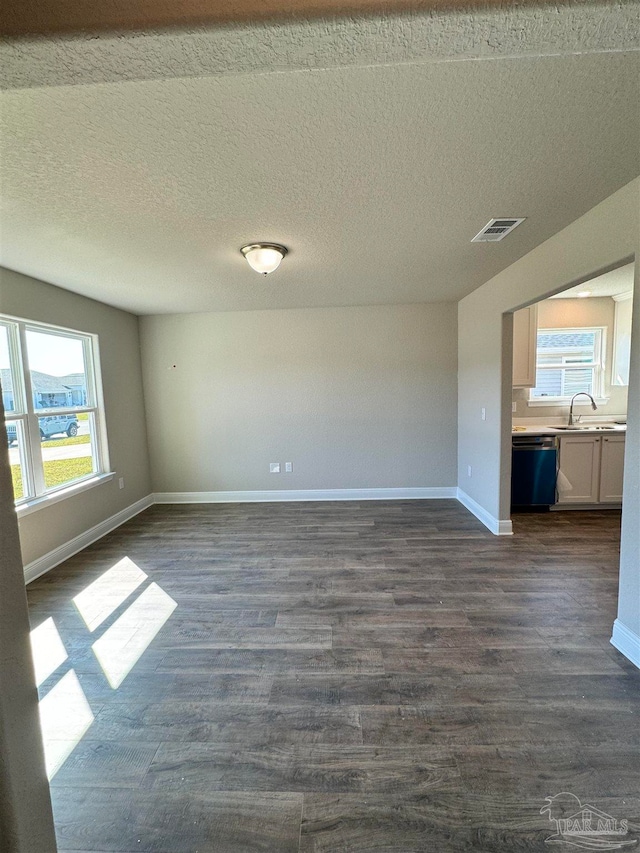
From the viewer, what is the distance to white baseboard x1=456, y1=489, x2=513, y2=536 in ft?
11.1

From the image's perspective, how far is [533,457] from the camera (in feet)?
12.6

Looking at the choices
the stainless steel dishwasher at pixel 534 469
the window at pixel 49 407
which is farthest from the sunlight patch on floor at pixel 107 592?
the stainless steel dishwasher at pixel 534 469

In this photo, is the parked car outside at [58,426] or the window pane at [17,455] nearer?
the window pane at [17,455]

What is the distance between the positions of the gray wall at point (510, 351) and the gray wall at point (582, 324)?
107cm

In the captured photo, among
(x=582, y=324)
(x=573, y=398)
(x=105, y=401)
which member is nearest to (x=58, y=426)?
(x=105, y=401)

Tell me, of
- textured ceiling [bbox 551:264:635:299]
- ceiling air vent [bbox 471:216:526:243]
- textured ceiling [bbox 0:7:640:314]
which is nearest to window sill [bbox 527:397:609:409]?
textured ceiling [bbox 551:264:635:299]

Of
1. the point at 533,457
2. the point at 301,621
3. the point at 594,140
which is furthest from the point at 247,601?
the point at 533,457

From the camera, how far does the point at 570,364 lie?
4527 mm

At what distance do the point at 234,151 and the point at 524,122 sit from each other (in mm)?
1156

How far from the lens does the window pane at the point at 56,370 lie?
9.94 feet

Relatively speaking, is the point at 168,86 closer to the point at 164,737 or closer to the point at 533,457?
the point at 164,737

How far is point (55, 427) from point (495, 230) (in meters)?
4.03

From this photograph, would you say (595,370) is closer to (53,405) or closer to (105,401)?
(105,401)

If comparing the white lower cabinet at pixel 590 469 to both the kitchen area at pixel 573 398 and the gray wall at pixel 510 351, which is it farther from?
the gray wall at pixel 510 351
